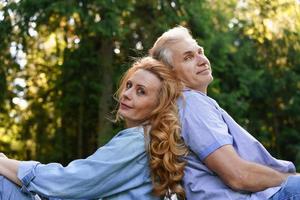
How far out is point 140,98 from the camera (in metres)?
2.56

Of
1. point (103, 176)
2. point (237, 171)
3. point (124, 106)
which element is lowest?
point (237, 171)

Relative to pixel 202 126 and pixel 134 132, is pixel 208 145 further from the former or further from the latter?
pixel 134 132

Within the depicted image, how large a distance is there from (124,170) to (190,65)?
668mm

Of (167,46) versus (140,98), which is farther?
(167,46)

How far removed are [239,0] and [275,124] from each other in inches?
129

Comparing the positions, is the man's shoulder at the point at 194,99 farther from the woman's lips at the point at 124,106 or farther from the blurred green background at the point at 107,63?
the blurred green background at the point at 107,63

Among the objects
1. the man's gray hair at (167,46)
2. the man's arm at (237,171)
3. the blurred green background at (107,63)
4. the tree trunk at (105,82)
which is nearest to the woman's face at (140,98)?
the man's gray hair at (167,46)

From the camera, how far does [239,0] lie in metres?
13.4

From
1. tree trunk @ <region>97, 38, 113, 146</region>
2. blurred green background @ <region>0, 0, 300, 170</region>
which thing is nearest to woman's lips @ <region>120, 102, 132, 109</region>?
blurred green background @ <region>0, 0, 300, 170</region>

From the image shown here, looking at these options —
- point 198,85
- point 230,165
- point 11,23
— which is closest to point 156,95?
point 198,85

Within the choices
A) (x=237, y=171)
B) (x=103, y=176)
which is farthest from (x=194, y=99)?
(x=103, y=176)

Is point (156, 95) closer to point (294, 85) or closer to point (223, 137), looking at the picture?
point (223, 137)

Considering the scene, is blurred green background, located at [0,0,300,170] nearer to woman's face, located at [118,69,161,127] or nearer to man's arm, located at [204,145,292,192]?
woman's face, located at [118,69,161,127]

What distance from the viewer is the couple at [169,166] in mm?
2311
